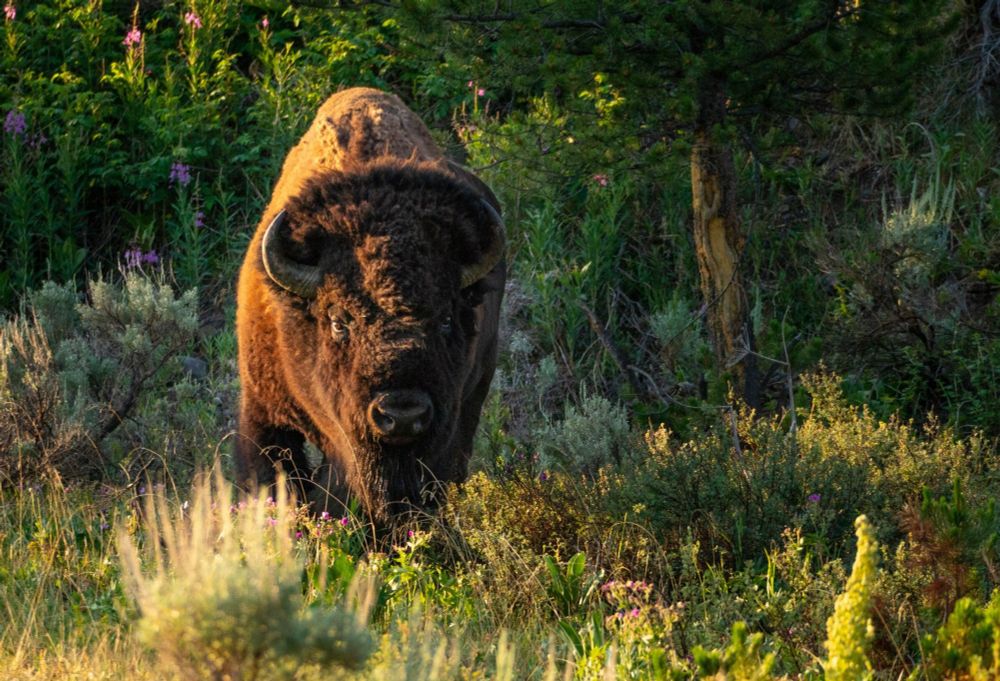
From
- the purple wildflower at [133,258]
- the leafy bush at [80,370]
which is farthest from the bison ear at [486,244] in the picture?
the purple wildflower at [133,258]

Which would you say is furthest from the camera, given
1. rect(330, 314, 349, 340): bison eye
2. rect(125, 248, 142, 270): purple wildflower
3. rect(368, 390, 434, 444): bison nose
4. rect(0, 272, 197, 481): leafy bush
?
rect(125, 248, 142, 270): purple wildflower

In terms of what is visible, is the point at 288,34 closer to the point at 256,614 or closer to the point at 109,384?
the point at 109,384

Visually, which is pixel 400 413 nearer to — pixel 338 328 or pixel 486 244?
pixel 338 328

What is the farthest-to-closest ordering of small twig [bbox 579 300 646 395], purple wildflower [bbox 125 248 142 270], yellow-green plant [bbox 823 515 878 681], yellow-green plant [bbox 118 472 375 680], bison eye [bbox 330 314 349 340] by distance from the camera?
purple wildflower [bbox 125 248 142 270], small twig [bbox 579 300 646 395], bison eye [bbox 330 314 349 340], yellow-green plant [bbox 823 515 878 681], yellow-green plant [bbox 118 472 375 680]

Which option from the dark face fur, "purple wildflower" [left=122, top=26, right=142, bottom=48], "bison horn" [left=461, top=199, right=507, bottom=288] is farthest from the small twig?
"purple wildflower" [left=122, top=26, right=142, bottom=48]

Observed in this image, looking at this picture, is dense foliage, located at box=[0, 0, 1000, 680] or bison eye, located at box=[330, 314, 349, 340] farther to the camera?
bison eye, located at box=[330, 314, 349, 340]

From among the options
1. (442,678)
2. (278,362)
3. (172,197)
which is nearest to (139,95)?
(172,197)

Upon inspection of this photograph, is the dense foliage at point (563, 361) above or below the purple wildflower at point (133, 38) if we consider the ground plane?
below

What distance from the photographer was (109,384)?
28.3ft

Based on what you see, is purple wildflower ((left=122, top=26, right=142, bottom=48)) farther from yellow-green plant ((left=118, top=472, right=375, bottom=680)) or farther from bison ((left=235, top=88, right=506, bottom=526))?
yellow-green plant ((left=118, top=472, right=375, bottom=680))

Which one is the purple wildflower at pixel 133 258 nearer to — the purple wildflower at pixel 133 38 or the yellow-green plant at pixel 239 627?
the purple wildflower at pixel 133 38

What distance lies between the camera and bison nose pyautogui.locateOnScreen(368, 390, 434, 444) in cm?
575

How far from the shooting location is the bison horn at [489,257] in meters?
6.47

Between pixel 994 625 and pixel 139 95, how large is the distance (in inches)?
375
